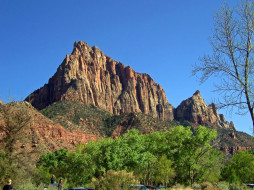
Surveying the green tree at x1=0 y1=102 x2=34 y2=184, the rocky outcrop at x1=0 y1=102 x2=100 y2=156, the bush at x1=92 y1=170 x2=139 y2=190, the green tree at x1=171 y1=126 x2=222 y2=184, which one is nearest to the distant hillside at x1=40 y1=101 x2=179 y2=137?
the rocky outcrop at x1=0 y1=102 x2=100 y2=156

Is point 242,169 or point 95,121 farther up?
point 95,121

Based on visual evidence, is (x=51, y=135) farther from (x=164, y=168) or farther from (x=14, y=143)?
(x=14, y=143)

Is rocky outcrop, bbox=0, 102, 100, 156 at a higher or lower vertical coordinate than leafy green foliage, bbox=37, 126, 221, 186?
higher

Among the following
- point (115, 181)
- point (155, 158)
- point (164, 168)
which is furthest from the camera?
point (164, 168)

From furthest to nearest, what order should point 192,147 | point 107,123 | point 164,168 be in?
point 107,123 → point 164,168 → point 192,147

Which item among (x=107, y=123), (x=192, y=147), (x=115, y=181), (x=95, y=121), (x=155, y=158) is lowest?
(x=115, y=181)

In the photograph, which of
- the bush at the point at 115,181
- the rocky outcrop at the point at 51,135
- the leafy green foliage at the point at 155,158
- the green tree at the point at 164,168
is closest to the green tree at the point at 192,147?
the leafy green foliage at the point at 155,158

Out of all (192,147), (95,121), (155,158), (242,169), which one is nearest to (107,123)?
(95,121)

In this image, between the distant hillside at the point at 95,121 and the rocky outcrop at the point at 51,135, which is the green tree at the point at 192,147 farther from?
the distant hillside at the point at 95,121

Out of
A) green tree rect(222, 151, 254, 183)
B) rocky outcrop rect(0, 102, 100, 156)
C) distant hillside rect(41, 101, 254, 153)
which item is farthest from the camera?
distant hillside rect(41, 101, 254, 153)

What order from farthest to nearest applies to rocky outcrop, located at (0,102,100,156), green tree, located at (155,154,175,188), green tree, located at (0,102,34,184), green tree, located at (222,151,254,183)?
rocky outcrop, located at (0,102,100,156) < green tree, located at (222,151,254,183) < green tree, located at (155,154,175,188) < green tree, located at (0,102,34,184)

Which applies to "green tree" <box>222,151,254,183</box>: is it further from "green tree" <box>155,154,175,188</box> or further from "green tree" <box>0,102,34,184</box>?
"green tree" <box>0,102,34,184</box>

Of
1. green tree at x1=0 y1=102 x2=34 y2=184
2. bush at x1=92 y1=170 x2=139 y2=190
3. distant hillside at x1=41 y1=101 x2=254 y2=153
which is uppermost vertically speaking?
distant hillside at x1=41 y1=101 x2=254 y2=153

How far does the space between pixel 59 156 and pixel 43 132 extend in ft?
92.8
